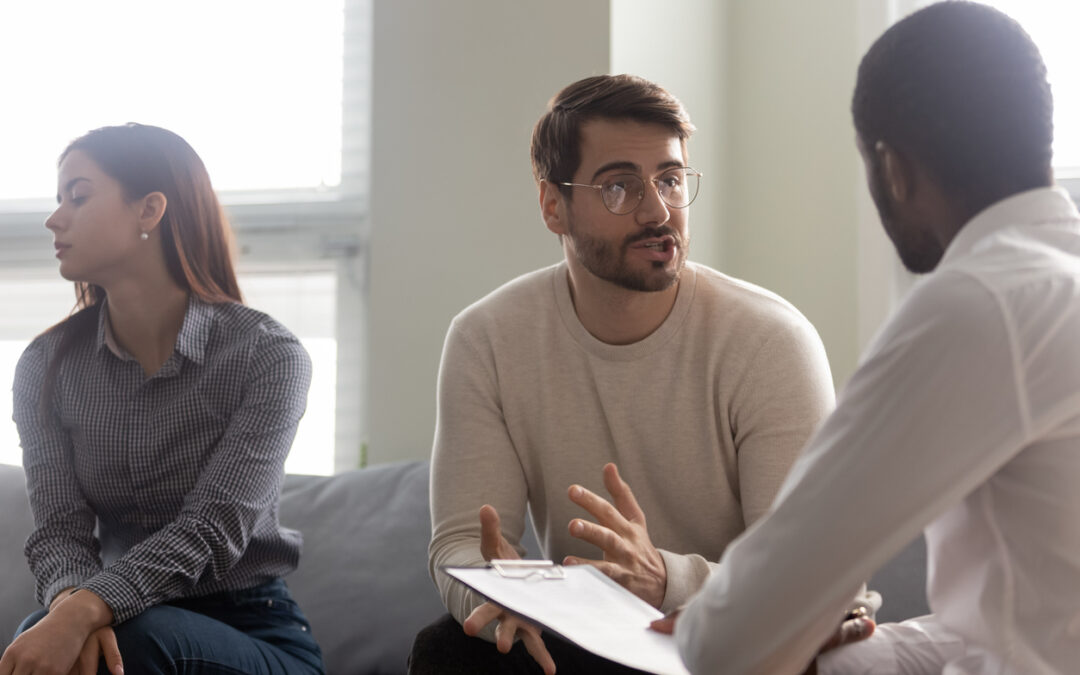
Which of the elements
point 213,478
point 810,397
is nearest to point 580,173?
point 810,397

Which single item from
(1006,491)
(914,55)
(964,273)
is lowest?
(1006,491)

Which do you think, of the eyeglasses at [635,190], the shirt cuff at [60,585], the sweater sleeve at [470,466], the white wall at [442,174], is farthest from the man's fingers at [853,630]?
the white wall at [442,174]

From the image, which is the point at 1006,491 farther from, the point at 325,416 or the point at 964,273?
the point at 325,416

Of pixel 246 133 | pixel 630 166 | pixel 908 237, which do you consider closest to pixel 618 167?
pixel 630 166

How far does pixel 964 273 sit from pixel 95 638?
4.54ft

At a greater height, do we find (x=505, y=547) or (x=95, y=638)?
(x=505, y=547)

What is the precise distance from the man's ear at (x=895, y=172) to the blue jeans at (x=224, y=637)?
1.25 m

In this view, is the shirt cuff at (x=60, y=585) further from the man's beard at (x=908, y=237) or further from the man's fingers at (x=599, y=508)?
the man's beard at (x=908, y=237)

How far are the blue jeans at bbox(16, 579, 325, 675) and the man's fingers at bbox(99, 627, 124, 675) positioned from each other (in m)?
0.01

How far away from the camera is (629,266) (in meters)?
1.83

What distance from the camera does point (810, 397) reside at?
1.70 m

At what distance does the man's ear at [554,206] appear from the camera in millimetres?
1974

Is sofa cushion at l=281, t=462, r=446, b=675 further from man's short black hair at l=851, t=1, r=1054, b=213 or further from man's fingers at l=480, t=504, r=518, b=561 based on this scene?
man's short black hair at l=851, t=1, r=1054, b=213

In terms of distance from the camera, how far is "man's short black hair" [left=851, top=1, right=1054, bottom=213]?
3.08 ft
